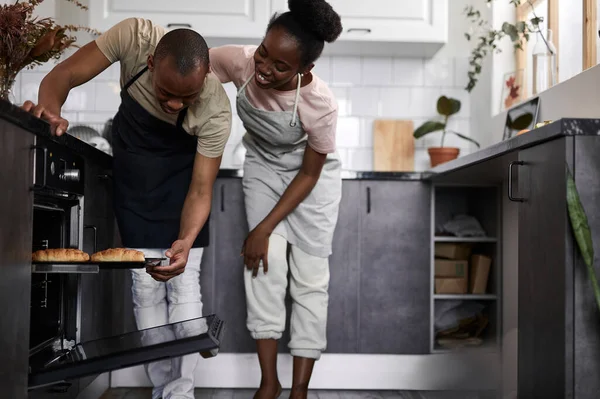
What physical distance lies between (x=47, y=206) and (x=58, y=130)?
0.74 feet

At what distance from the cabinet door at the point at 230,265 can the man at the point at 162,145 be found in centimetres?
49

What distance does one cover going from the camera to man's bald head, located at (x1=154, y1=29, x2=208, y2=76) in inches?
70.7

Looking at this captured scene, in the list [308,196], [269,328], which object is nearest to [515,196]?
[308,196]

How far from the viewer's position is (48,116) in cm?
176

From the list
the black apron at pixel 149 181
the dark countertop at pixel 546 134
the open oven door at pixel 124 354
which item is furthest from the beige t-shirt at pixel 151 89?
the dark countertop at pixel 546 134

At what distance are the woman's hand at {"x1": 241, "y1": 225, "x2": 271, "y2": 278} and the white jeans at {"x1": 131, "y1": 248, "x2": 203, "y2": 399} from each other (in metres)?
0.20

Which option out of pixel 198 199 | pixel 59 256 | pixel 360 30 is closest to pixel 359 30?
pixel 360 30

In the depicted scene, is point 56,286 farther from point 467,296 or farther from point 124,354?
point 467,296

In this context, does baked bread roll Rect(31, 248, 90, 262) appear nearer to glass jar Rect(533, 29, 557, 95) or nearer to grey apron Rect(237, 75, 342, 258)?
grey apron Rect(237, 75, 342, 258)

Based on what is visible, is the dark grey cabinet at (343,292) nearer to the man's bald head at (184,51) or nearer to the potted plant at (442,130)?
the potted plant at (442,130)

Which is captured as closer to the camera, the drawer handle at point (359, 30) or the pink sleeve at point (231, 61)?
the pink sleeve at point (231, 61)

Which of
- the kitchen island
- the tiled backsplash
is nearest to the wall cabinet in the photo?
the tiled backsplash

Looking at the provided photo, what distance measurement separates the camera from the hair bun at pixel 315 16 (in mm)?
2068

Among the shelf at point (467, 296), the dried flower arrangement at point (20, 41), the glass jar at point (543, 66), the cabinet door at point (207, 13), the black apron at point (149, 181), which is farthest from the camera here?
the cabinet door at point (207, 13)
